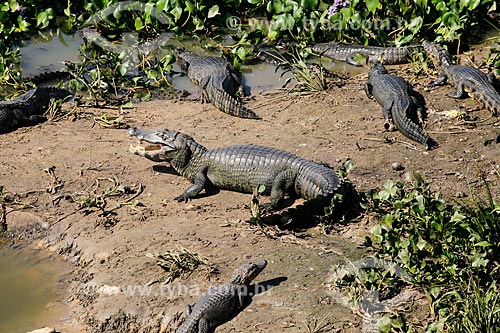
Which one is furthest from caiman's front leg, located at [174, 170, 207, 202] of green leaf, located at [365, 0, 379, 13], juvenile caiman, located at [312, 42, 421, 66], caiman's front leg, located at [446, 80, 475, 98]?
green leaf, located at [365, 0, 379, 13]

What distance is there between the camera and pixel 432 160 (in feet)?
24.7

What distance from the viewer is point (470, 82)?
28.9 feet

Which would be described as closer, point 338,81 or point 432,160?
point 432,160

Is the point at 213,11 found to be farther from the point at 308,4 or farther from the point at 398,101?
the point at 398,101

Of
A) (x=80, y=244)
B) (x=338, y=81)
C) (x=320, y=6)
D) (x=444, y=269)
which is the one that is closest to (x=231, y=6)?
(x=320, y=6)

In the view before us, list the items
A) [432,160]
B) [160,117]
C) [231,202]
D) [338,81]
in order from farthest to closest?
[338,81], [160,117], [432,160], [231,202]

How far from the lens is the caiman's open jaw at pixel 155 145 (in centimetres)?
742

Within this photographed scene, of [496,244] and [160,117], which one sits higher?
[496,244]

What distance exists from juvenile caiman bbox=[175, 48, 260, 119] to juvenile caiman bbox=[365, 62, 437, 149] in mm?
1412

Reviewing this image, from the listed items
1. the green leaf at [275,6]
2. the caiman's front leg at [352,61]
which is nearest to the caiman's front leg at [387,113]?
the caiman's front leg at [352,61]

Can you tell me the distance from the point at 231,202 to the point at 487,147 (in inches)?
106

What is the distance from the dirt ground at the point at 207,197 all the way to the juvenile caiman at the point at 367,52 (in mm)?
595

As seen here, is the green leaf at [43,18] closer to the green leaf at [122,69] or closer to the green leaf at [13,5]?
the green leaf at [13,5]

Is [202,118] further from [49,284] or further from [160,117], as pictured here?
[49,284]
